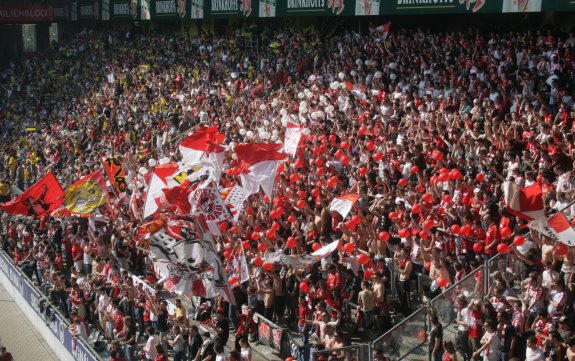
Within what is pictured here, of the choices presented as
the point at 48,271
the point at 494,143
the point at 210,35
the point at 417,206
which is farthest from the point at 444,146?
the point at 210,35

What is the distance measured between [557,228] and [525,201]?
4.01 feet

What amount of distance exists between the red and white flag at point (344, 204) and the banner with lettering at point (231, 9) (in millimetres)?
19338

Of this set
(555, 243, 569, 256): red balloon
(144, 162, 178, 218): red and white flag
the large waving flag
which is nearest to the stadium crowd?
(555, 243, 569, 256): red balloon

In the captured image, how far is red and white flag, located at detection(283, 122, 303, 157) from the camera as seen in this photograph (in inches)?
753

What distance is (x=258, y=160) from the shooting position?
1731cm

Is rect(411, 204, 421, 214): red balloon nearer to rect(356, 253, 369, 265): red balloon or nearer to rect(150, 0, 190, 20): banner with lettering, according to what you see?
rect(356, 253, 369, 265): red balloon

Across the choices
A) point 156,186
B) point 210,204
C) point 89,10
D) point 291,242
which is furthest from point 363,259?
point 89,10

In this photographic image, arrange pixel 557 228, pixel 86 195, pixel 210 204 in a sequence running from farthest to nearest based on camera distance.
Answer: pixel 86 195
pixel 210 204
pixel 557 228

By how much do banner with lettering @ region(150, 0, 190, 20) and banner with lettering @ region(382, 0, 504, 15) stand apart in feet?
45.6

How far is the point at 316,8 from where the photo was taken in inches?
1176

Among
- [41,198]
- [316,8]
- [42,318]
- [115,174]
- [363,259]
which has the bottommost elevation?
[42,318]

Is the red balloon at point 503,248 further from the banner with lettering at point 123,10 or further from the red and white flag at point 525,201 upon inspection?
the banner with lettering at point 123,10

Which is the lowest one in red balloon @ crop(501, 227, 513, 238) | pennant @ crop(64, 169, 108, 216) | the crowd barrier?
the crowd barrier

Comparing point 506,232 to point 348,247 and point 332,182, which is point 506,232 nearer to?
point 348,247
